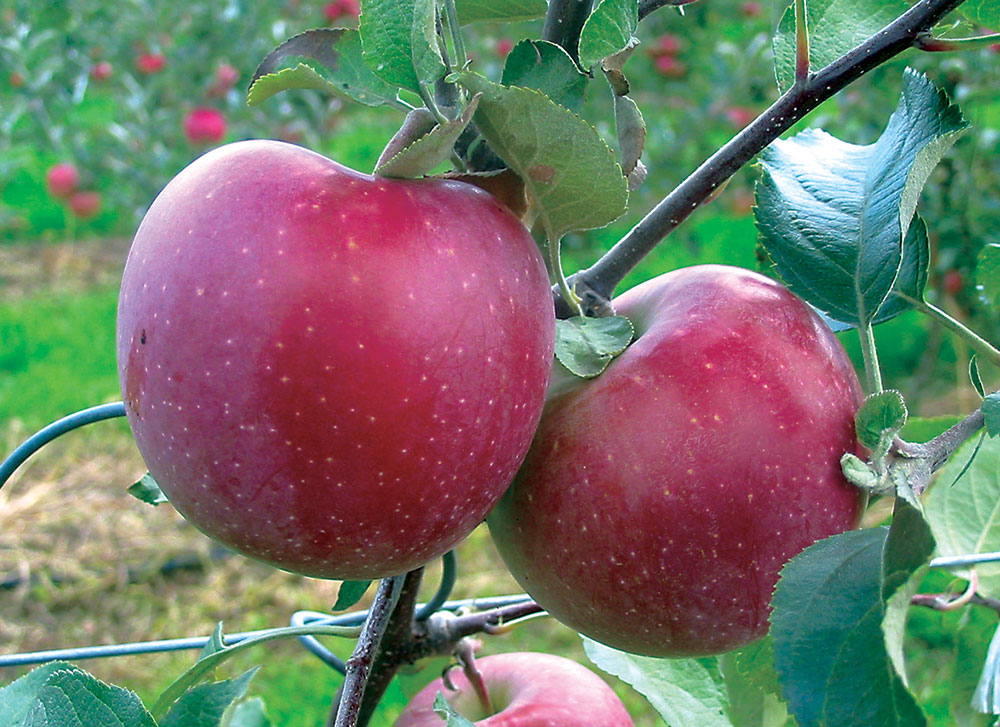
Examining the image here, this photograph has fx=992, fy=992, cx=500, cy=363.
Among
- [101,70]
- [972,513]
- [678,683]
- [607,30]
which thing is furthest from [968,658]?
[101,70]

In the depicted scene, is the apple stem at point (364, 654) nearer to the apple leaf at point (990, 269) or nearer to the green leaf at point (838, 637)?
the green leaf at point (838, 637)

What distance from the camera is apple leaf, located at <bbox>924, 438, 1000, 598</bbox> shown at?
708 millimetres

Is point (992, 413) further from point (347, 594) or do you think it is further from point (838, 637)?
point (347, 594)

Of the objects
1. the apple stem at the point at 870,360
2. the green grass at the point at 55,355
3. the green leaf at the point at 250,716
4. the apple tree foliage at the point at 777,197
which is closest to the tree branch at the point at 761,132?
the apple tree foliage at the point at 777,197

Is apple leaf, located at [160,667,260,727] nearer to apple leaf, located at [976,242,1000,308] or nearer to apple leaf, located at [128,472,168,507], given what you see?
apple leaf, located at [128,472,168,507]

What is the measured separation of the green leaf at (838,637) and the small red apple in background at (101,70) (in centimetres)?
309

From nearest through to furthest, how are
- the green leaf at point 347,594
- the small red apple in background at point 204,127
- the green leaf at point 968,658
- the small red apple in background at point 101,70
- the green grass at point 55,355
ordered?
the green leaf at point 347,594
the green leaf at point 968,658
the green grass at point 55,355
the small red apple in background at point 204,127
the small red apple in background at point 101,70

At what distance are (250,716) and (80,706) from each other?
0.22m

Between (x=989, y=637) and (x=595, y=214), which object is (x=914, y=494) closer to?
(x=595, y=214)

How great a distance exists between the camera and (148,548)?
80.0 inches

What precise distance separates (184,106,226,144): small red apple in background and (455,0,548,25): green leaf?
94.6 inches

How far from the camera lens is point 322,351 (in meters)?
0.36

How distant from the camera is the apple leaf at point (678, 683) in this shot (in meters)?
0.62

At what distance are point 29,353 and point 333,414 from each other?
261cm
